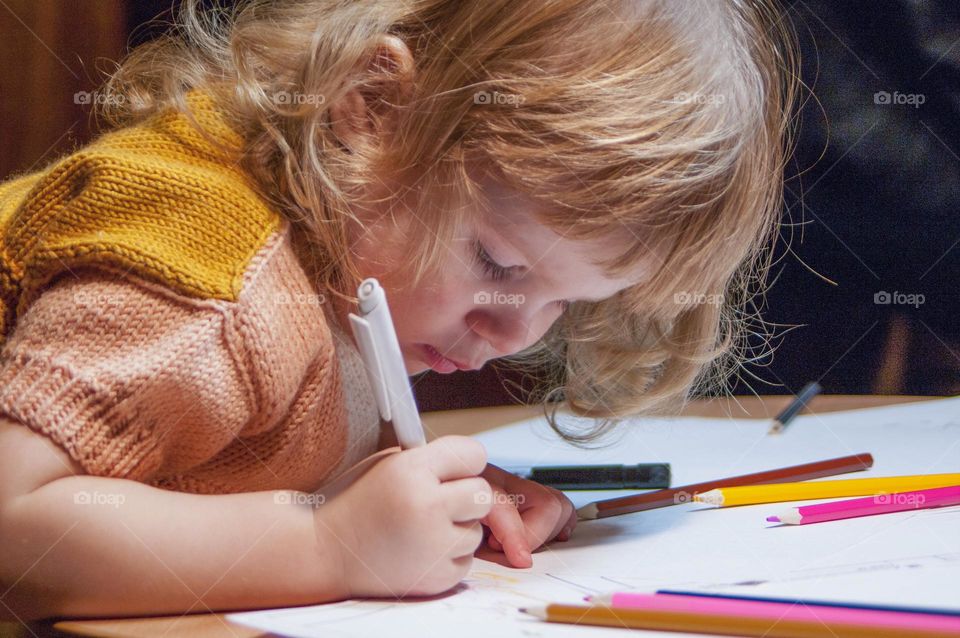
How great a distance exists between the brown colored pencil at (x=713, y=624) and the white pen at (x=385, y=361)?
134 mm

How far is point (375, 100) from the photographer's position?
2.22 ft

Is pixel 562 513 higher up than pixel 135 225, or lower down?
lower down

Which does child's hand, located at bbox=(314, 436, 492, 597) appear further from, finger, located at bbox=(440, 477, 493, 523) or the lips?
the lips

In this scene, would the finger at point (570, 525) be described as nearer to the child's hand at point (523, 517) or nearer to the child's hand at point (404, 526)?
the child's hand at point (523, 517)

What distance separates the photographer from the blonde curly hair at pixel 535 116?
2.02 ft

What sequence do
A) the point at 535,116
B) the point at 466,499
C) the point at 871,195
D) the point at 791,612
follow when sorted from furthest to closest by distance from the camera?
the point at 871,195, the point at 535,116, the point at 466,499, the point at 791,612

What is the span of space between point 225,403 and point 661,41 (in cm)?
35

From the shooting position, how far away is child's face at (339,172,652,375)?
0.62 m

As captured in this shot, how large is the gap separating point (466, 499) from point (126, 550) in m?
0.16

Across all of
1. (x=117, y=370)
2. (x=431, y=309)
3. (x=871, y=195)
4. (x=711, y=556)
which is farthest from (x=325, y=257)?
(x=871, y=195)

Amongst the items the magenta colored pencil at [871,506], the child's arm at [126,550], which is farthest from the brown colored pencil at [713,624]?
the magenta colored pencil at [871,506]

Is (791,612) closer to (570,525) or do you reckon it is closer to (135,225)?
(570,525)

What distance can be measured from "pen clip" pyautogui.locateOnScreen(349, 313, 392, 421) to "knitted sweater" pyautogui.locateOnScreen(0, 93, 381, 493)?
42 millimetres

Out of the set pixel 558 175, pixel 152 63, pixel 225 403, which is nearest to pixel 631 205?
pixel 558 175
